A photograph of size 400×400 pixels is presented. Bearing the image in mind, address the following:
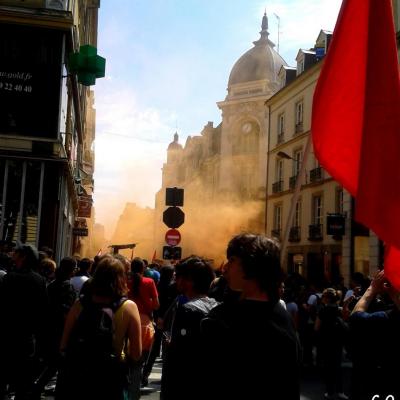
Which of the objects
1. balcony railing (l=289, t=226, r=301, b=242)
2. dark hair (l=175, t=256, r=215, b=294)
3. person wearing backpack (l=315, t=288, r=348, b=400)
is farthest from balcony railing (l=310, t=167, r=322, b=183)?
dark hair (l=175, t=256, r=215, b=294)

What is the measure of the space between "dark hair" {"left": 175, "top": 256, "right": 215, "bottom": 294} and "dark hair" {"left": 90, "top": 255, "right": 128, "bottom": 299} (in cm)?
61

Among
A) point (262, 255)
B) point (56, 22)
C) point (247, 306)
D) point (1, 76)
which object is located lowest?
point (247, 306)

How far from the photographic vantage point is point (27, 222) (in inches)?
610

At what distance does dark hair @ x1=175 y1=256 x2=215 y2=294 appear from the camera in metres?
4.52

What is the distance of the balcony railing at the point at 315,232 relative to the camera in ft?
96.0

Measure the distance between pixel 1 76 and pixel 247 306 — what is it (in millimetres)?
14461

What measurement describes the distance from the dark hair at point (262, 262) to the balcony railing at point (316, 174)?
27.9 m

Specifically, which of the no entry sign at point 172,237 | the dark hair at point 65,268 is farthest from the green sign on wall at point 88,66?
the dark hair at point 65,268

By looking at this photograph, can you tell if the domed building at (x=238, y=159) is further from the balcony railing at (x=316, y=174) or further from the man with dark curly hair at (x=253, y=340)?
the man with dark curly hair at (x=253, y=340)

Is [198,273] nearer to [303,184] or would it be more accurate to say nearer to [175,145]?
[303,184]

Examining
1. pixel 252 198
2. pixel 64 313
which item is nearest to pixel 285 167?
pixel 252 198

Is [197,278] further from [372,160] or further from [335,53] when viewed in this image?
[335,53]

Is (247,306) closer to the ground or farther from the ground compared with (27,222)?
closer to the ground

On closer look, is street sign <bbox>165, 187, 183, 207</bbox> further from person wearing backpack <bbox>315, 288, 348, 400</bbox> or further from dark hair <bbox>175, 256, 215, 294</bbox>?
dark hair <bbox>175, 256, 215, 294</bbox>
